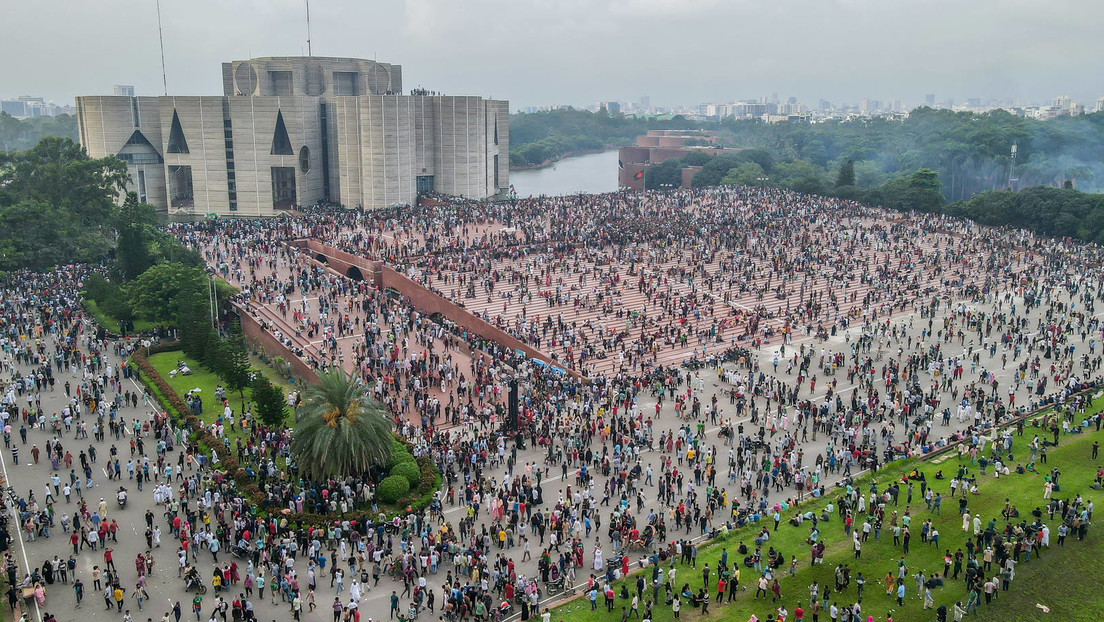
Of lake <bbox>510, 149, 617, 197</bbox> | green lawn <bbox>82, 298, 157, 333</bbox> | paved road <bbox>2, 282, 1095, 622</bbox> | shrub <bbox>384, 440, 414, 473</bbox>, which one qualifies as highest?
lake <bbox>510, 149, 617, 197</bbox>

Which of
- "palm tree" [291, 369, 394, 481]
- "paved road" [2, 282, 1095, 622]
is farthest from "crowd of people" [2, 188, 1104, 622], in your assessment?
"palm tree" [291, 369, 394, 481]

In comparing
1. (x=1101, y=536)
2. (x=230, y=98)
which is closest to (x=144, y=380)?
(x=1101, y=536)

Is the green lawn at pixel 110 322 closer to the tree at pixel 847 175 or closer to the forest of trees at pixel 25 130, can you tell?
the tree at pixel 847 175

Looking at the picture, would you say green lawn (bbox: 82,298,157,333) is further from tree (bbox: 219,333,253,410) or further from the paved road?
the paved road

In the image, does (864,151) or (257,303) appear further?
(864,151)

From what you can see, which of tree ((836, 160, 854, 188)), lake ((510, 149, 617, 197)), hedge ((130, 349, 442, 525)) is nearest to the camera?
hedge ((130, 349, 442, 525))

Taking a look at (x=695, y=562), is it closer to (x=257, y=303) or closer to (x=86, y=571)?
(x=86, y=571)
